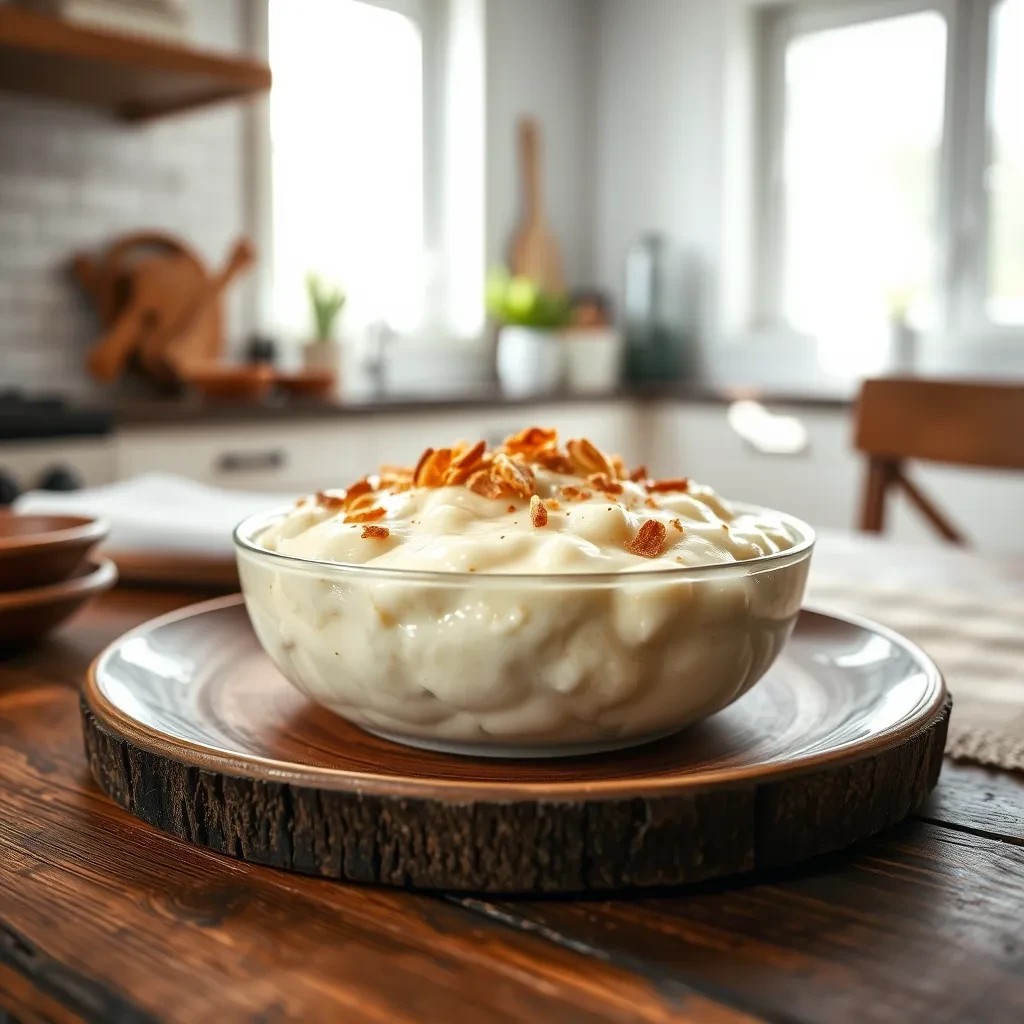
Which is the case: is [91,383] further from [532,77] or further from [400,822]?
[400,822]

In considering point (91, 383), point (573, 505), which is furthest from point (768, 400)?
point (573, 505)

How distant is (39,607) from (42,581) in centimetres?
3

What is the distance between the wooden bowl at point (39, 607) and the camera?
2.63 ft

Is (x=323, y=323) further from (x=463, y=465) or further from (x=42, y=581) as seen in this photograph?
(x=463, y=465)

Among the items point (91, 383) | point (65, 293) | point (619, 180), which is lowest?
point (91, 383)

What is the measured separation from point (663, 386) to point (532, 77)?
122 centimetres

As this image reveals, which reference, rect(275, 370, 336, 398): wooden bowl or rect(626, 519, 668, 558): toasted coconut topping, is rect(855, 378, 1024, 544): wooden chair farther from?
rect(275, 370, 336, 398): wooden bowl

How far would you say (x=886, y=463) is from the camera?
184 cm

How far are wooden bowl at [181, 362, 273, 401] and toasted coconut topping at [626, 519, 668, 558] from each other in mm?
2573

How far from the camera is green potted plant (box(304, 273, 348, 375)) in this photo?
3.50m

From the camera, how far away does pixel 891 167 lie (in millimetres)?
3775

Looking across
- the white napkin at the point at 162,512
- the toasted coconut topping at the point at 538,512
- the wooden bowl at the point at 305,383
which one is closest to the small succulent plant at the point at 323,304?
the wooden bowl at the point at 305,383

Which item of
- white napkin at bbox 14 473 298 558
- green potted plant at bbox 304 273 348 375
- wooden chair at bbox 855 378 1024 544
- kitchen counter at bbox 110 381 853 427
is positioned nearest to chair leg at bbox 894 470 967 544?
wooden chair at bbox 855 378 1024 544

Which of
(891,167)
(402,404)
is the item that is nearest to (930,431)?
(402,404)
